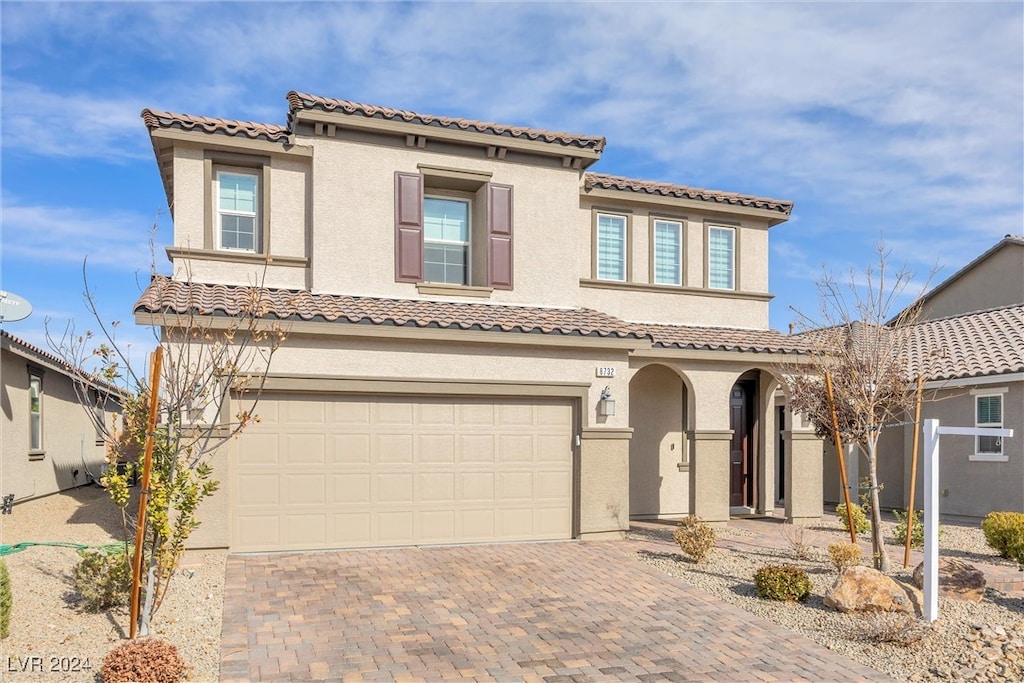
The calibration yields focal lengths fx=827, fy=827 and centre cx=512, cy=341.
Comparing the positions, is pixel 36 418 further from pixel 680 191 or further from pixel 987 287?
pixel 987 287

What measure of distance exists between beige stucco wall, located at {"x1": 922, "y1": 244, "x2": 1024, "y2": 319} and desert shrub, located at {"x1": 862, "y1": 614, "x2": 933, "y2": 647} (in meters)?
17.6

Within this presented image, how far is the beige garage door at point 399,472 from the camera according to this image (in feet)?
40.8

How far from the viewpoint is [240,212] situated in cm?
1395

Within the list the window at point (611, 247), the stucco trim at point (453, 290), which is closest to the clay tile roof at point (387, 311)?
the stucco trim at point (453, 290)

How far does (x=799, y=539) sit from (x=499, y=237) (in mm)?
7121

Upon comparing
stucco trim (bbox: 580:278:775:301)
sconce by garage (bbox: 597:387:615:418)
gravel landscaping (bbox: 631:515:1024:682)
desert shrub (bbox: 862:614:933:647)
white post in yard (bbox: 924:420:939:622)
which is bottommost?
gravel landscaping (bbox: 631:515:1024:682)

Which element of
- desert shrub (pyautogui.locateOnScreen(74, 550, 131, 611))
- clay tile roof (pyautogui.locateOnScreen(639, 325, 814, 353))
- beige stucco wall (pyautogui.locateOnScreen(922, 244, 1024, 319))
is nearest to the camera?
desert shrub (pyautogui.locateOnScreen(74, 550, 131, 611))

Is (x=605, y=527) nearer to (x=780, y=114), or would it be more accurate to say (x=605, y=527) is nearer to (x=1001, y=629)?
(x=1001, y=629)

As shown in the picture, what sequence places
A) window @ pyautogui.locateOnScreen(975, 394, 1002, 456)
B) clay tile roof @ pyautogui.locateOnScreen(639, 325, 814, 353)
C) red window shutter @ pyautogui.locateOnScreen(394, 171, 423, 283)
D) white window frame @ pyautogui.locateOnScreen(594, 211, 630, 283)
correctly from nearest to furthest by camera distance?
red window shutter @ pyautogui.locateOnScreen(394, 171, 423, 283) < clay tile roof @ pyautogui.locateOnScreen(639, 325, 814, 353) < white window frame @ pyautogui.locateOnScreen(594, 211, 630, 283) < window @ pyautogui.locateOnScreen(975, 394, 1002, 456)

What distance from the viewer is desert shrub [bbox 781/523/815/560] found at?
12.3 m

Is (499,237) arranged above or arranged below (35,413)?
above

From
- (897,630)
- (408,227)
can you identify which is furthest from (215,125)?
(897,630)

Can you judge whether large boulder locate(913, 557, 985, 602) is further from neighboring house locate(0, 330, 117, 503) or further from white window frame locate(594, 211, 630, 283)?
neighboring house locate(0, 330, 117, 503)

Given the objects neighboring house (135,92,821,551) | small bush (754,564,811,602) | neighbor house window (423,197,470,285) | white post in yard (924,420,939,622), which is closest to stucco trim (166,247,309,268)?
neighboring house (135,92,821,551)
